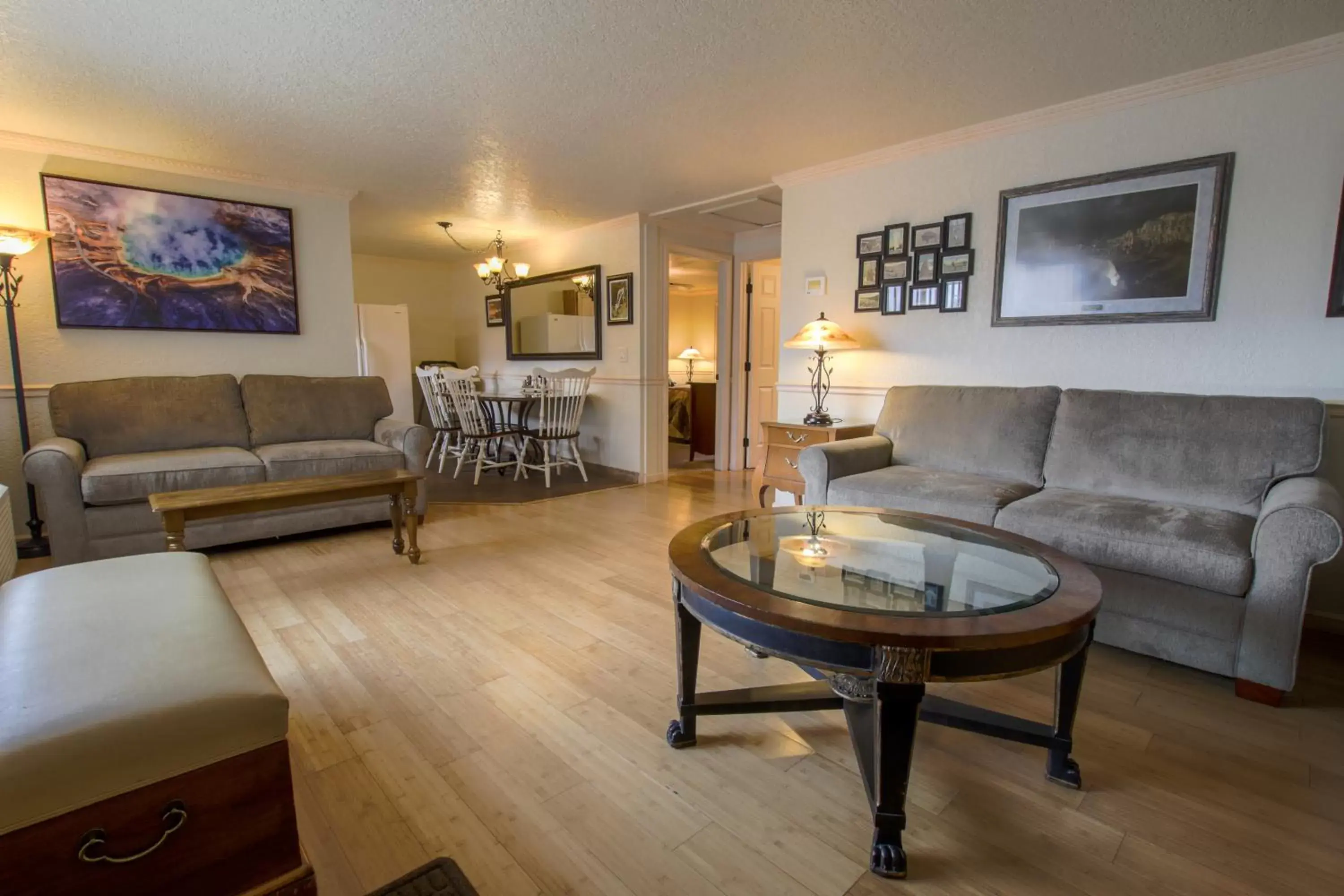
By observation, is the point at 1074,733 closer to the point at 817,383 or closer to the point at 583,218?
the point at 817,383

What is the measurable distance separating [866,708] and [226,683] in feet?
4.39

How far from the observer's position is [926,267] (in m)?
3.45

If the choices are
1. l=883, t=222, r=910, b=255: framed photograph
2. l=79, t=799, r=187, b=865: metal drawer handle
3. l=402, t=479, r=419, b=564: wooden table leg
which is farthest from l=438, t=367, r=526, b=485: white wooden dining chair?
l=79, t=799, r=187, b=865: metal drawer handle

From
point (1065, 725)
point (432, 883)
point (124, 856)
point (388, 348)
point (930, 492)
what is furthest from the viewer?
point (388, 348)

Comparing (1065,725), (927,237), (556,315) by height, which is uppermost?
(927,237)

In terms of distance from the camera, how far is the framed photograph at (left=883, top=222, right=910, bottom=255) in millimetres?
3516

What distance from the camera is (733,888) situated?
3.83 feet

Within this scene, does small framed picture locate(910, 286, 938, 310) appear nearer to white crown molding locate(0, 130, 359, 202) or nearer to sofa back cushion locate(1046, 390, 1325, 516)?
sofa back cushion locate(1046, 390, 1325, 516)

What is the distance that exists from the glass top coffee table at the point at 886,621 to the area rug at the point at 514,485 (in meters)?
2.93

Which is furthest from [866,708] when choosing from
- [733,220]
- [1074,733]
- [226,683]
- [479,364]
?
[479,364]

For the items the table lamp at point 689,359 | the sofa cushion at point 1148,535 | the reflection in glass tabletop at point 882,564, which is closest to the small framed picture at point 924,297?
the sofa cushion at point 1148,535

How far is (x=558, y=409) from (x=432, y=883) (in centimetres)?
427

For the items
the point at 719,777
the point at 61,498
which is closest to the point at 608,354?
the point at 61,498

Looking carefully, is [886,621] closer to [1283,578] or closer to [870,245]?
[1283,578]
